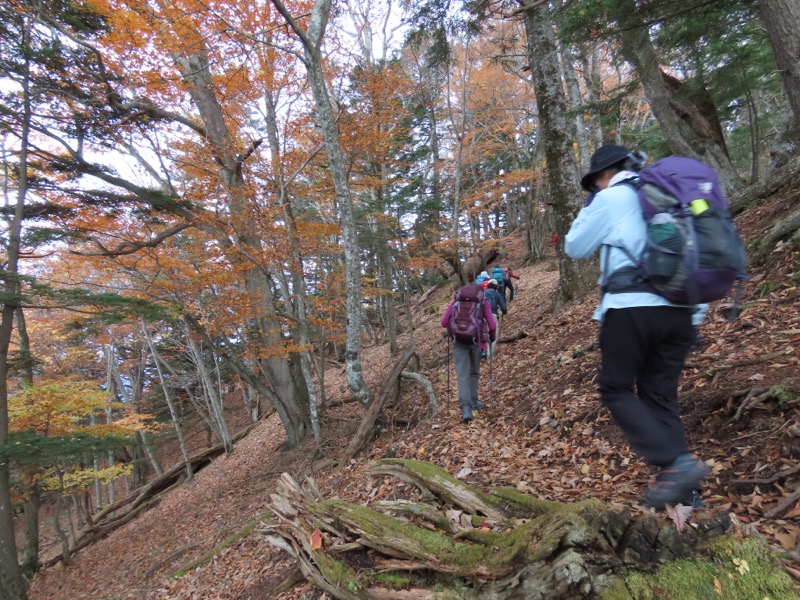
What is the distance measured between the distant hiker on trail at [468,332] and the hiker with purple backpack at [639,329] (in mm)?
3209

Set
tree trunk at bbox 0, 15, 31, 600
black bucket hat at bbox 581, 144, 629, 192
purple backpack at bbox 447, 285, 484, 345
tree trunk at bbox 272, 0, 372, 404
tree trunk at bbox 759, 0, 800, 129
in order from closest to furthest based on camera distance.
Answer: black bucket hat at bbox 581, 144, 629, 192 → tree trunk at bbox 759, 0, 800, 129 → purple backpack at bbox 447, 285, 484, 345 → tree trunk at bbox 272, 0, 372, 404 → tree trunk at bbox 0, 15, 31, 600

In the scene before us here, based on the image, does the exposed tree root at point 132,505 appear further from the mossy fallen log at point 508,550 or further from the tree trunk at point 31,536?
the mossy fallen log at point 508,550

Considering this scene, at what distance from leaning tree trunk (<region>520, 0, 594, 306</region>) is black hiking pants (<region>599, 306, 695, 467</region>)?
20.3 feet

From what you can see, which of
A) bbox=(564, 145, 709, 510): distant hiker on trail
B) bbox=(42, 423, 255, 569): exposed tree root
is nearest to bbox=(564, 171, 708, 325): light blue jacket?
bbox=(564, 145, 709, 510): distant hiker on trail

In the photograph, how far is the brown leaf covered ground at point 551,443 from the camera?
255 centimetres

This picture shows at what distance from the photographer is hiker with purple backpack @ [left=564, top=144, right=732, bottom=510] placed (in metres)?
1.91

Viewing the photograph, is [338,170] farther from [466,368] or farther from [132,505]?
[132,505]

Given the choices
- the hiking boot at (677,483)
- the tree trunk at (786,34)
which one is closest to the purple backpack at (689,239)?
the hiking boot at (677,483)

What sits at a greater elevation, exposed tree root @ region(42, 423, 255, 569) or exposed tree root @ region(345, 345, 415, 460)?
exposed tree root @ region(345, 345, 415, 460)

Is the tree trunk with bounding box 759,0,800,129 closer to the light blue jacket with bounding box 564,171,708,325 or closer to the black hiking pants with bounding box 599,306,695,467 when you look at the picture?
the light blue jacket with bounding box 564,171,708,325

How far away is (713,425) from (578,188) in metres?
5.74

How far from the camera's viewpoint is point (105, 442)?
9477mm

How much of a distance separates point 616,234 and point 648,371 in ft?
2.52

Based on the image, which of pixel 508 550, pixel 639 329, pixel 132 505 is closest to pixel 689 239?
pixel 639 329
